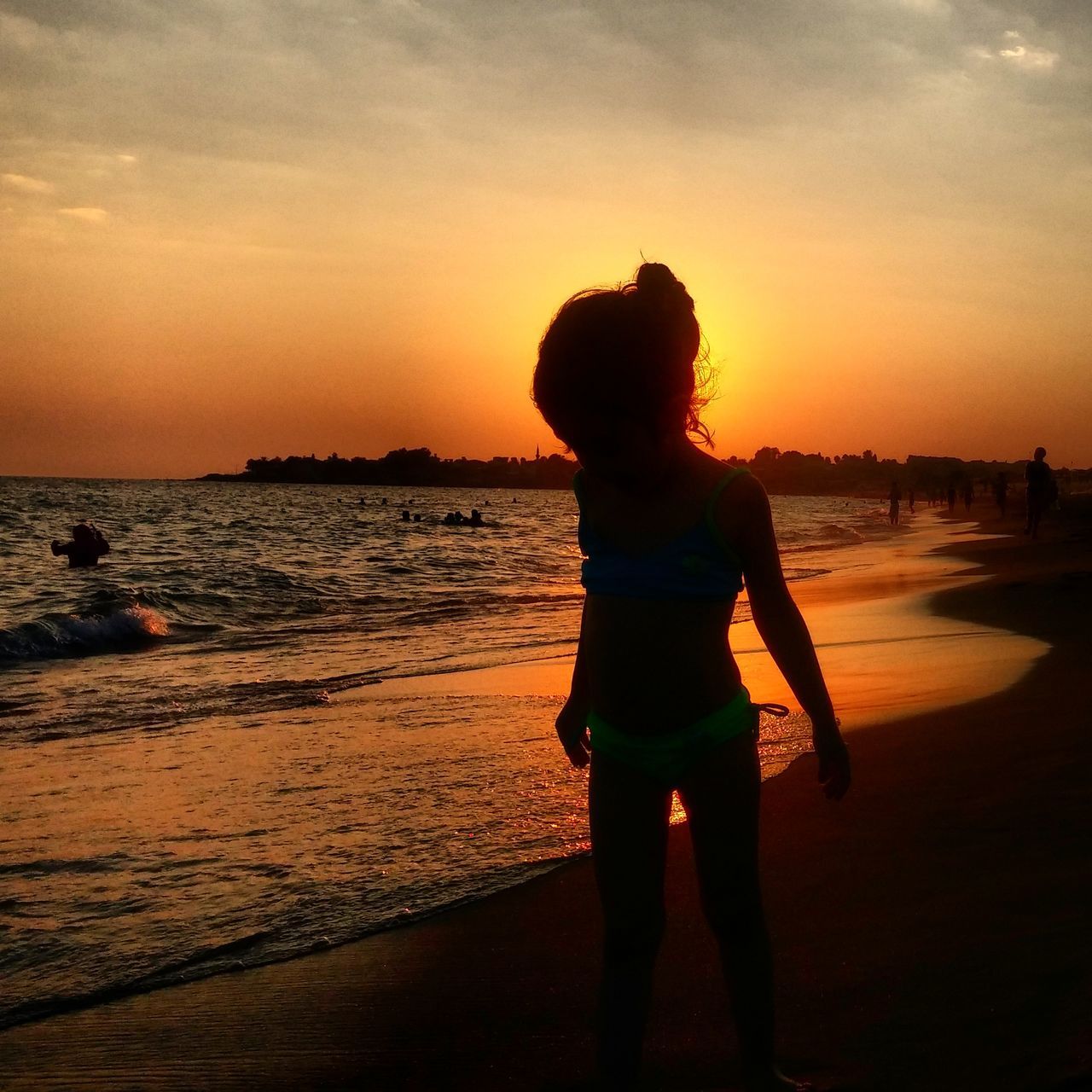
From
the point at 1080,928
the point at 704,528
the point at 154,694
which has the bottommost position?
the point at 154,694

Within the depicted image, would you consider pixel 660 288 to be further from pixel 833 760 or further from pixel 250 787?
pixel 250 787

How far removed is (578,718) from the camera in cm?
274

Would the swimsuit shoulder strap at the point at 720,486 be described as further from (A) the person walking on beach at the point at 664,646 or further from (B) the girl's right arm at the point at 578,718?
(B) the girl's right arm at the point at 578,718

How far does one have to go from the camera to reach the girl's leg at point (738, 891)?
2400 millimetres

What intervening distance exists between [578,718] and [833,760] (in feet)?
2.10

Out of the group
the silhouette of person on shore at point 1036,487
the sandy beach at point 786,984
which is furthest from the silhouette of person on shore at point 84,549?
the sandy beach at point 786,984

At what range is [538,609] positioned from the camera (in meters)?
17.4

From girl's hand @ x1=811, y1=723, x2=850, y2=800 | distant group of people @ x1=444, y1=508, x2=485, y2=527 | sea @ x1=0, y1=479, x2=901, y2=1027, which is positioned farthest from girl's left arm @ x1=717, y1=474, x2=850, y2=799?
distant group of people @ x1=444, y1=508, x2=485, y2=527

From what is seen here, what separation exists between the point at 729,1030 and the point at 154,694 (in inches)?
316

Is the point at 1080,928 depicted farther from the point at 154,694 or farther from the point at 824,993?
the point at 154,694

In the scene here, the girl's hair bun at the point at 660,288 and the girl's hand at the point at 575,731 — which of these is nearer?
the girl's hair bun at the point at 660,288

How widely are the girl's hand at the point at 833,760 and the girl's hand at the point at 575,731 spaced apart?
57cm

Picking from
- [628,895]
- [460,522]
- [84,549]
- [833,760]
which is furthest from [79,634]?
[460,522]

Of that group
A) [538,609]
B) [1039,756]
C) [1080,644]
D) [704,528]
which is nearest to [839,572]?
[538,609]
